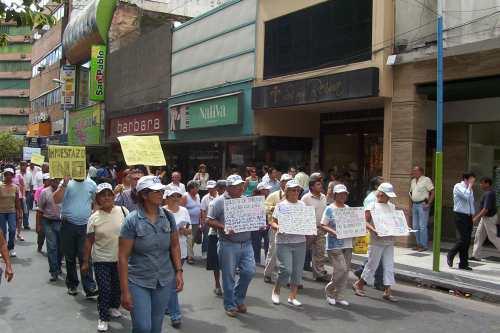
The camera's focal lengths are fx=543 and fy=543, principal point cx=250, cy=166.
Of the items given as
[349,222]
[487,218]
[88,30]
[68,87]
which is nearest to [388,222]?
[349,222]

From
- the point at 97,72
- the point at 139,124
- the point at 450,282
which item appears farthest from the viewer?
the point at 97,72

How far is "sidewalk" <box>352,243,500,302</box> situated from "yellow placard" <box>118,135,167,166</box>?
13.4 feet

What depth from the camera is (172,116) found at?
71.1 feet

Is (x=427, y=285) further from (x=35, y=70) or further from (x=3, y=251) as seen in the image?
(x=35, y=70)

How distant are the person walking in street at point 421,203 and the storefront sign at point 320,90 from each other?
7.24ft

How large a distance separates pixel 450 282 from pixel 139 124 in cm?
1894

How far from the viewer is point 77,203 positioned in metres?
7.42

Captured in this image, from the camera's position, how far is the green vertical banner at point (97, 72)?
30.0m

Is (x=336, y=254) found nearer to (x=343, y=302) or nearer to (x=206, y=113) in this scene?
(x=343, y=302)

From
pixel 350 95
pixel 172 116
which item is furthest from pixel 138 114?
pixel 350 95

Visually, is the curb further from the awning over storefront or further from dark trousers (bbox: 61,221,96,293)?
the awning over storefront

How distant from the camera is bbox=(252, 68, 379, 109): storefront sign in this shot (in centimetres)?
1251

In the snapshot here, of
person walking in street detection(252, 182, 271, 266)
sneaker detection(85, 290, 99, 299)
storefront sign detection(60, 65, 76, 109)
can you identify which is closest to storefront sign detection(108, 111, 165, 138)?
storefront sign detection(60, 65, 76, 109)

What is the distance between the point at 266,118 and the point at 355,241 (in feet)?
30.5
